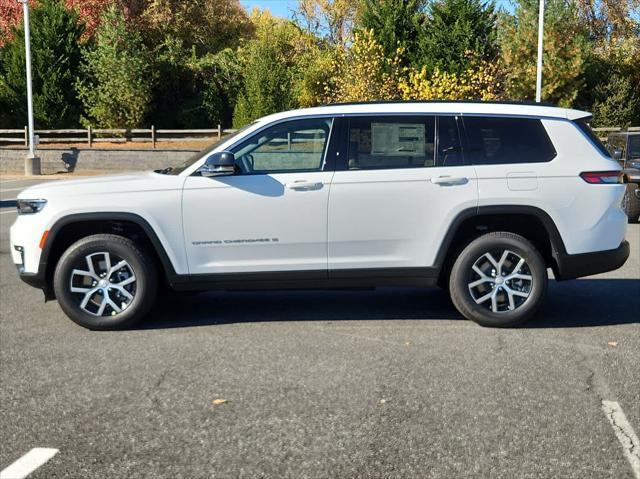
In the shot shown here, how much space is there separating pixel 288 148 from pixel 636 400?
328 centimetres

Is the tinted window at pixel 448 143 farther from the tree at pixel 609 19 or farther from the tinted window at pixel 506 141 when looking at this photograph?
the tree at pixel 609 19

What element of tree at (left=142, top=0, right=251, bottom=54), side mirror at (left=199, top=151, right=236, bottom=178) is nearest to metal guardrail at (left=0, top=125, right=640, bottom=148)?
tree at (left=142, top=0, right=251, bottom=54)

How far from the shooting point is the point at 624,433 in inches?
158

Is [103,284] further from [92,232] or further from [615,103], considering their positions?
[615,103]

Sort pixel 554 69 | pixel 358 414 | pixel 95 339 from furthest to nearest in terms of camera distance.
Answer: pixel 554 69 < pixel 95 339 < pixel 358 414

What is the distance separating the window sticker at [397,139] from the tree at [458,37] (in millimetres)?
32589

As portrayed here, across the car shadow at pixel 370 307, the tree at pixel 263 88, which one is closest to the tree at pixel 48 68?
the tree at pixel 263 88

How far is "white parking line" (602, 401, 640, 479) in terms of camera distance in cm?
370

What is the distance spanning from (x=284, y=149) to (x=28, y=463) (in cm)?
336

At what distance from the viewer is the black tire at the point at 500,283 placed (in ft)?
20.2

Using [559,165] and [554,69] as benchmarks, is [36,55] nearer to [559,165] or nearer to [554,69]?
[554,69]

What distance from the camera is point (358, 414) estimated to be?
4297 millimetres

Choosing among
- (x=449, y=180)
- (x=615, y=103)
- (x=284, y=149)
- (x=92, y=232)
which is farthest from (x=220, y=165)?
(x=615, y=103)

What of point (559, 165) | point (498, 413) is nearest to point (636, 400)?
point (498, 413)
